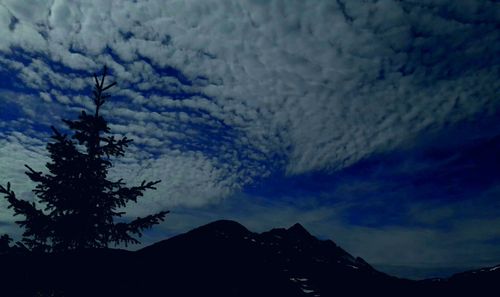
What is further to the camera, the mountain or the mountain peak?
the mountain peak

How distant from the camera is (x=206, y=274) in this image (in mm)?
8773

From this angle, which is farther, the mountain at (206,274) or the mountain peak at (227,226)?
the mountain peak at (227,226)

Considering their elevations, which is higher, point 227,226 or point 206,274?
point 227,226

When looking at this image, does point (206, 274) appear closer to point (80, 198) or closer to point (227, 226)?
point (227, 226)

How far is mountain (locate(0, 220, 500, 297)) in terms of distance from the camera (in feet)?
27.3

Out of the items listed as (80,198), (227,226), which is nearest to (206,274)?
(227,226)

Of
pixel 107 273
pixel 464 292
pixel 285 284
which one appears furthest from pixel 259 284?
pixel 464 292

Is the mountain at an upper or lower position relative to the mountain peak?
lower

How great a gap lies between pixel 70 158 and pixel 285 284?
11526 millimetres

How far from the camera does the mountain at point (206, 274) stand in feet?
27.3

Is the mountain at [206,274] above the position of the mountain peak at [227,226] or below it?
below

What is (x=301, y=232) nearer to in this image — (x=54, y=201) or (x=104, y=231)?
(x=104, y=231)

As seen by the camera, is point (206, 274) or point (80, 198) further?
point (80, 198)

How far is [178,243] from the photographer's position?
10.1 metres
